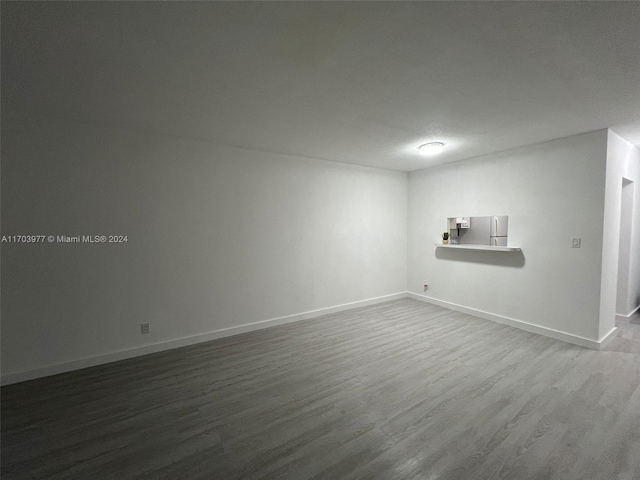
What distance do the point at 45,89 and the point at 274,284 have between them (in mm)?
3094

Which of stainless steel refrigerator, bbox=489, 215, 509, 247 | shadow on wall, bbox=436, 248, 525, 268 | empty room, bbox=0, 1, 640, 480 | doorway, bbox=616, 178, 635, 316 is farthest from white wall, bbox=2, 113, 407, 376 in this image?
doorway, bbox=616, 178, 635, 316

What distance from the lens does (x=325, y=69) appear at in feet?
6.05

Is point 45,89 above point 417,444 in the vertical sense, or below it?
above

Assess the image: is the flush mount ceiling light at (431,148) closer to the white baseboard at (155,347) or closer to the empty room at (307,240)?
the empty room at (307,240)

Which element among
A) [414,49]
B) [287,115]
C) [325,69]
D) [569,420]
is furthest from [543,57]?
[569,420]

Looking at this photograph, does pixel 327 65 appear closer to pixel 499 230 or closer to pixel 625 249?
pixel 499 230

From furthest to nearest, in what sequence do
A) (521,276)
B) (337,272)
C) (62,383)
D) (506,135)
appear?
(337,272)
(521,276)
(506,135)
(62,383)

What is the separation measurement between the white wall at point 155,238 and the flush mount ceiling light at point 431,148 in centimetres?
137

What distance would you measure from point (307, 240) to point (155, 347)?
8.15 feet

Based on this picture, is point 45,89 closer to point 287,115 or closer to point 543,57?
point 287,115

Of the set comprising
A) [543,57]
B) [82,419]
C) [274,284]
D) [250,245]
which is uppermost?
[543,57]

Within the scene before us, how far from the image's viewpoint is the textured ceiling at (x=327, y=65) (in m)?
1.37

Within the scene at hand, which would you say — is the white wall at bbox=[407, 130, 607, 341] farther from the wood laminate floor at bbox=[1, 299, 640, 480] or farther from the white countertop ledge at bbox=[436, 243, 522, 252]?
the wood laminate floor at bbox=[1, 299, 640, 480]

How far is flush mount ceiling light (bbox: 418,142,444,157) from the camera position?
353cm
